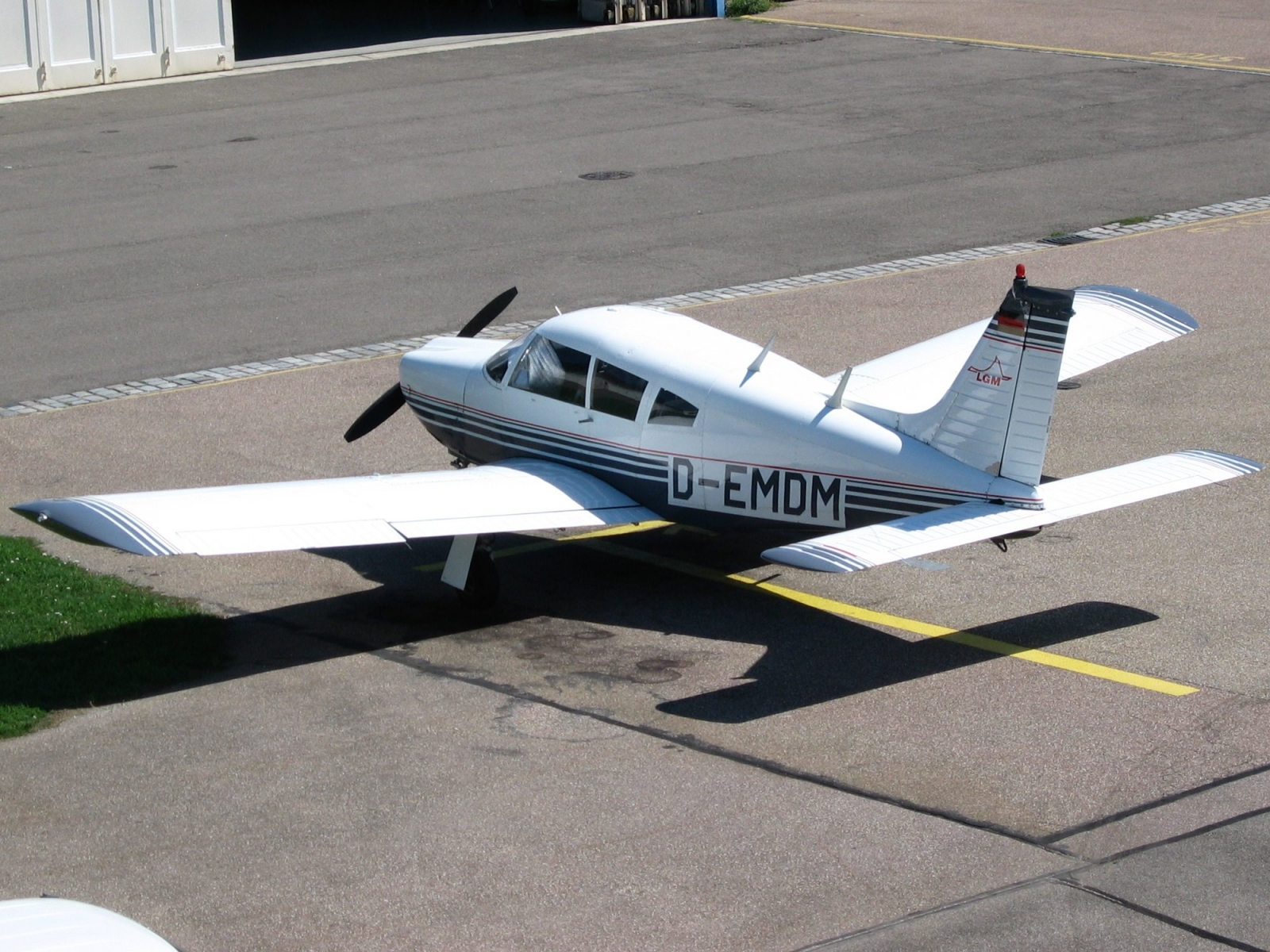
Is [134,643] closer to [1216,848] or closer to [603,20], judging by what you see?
[1216,848]

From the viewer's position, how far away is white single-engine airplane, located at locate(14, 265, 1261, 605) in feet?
36.0

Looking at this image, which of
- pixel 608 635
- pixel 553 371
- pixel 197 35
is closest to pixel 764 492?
pixel 608 635

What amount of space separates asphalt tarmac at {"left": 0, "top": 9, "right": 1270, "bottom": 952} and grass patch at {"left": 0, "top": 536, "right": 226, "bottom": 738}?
276 mm

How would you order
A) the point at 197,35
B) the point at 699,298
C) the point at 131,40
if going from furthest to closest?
the point at 197,35
the point at 131,40
the point at 699,298

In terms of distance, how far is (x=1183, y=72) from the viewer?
3569 cm

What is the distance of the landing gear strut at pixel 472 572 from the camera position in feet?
40.8

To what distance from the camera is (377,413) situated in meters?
14.8

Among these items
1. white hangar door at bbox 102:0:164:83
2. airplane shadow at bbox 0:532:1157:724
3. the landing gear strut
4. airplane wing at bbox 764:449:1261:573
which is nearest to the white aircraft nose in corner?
airplane wing at bbox 764:449:1261:573

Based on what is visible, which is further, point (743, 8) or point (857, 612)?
point (743, 8)

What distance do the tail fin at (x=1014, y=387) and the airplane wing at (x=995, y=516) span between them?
1.05ft

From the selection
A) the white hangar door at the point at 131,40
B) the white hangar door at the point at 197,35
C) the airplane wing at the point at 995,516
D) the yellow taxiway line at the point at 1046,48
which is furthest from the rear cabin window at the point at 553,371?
the yellow taxiway line at the point at 1046,48

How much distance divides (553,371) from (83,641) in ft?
13.6

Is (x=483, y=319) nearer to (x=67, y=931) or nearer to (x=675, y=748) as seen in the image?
(x=675, y=748)

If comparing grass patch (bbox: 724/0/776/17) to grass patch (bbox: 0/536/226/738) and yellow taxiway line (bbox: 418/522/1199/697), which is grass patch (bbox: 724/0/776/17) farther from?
grass patch (bbox: 0/536/226/738)
